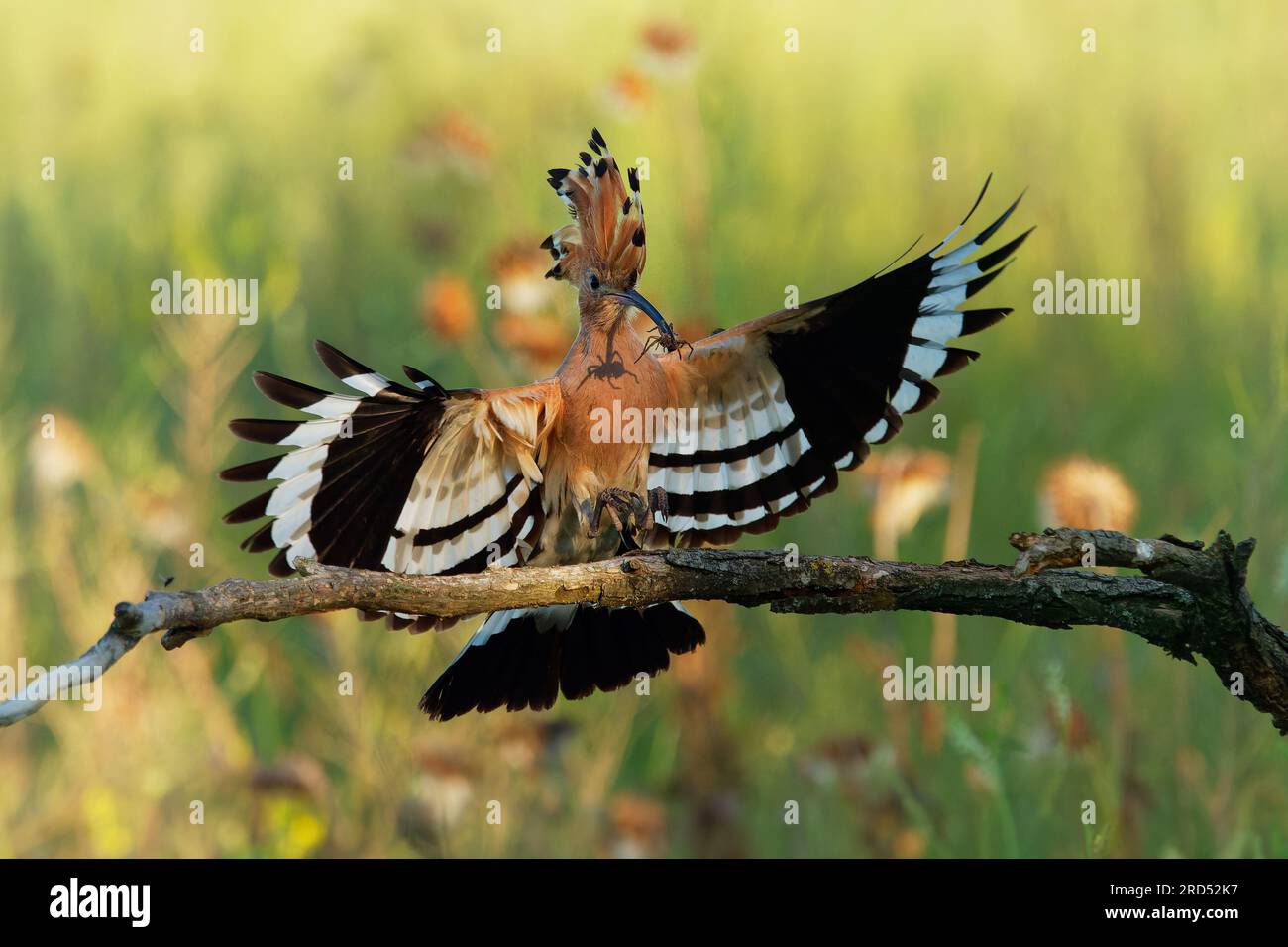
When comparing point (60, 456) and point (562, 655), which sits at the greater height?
point (60, 456)

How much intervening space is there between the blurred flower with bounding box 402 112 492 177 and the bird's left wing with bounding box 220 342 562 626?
1.72 m

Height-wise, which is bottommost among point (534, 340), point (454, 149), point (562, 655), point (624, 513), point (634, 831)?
point (634, 831)

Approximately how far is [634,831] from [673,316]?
1.58 meters

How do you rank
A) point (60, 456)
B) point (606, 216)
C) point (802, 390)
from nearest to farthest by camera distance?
point (606, 216), point (802, 390), point (60, 456)

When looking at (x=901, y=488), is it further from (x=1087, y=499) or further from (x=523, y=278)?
(x=523, y=278)

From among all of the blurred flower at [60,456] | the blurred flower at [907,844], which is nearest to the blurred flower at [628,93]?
the blurred flower at [60,456]

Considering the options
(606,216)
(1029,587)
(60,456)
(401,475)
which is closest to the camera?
(1029,587)

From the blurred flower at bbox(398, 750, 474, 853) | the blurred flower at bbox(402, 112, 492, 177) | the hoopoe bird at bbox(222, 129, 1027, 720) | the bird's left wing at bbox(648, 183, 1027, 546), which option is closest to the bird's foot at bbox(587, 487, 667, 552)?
the hoopoe bird at bbox(222, 129, 1027, 720)

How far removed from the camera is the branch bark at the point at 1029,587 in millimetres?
2426

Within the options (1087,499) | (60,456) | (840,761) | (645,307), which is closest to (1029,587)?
(645,307)

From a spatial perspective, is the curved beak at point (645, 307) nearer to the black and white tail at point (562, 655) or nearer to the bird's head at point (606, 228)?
the bird's head at point (606, 228)

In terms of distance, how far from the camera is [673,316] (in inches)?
171

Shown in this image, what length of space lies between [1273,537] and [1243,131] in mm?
2392

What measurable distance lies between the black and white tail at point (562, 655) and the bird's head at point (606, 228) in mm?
758
